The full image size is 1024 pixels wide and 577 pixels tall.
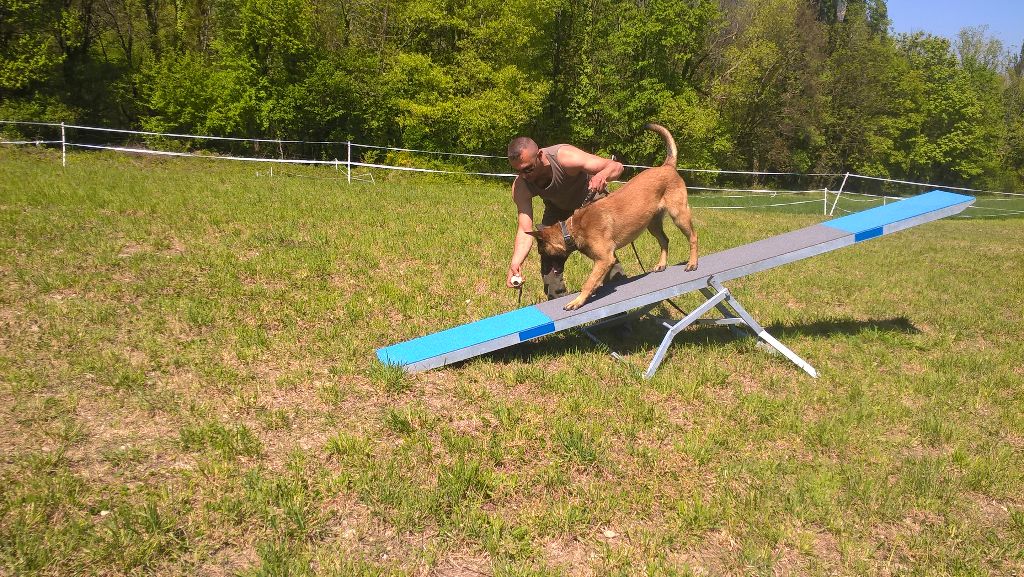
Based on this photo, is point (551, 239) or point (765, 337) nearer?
point (551, 239)

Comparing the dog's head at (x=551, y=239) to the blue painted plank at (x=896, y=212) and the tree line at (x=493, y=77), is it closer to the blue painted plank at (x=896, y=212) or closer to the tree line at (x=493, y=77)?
the blue painted plank at (x=896, y=212)

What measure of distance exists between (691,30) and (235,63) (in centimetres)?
2594

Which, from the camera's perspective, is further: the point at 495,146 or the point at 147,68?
the point at 495,146

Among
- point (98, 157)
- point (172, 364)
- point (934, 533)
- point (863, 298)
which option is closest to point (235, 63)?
point (98, 157)

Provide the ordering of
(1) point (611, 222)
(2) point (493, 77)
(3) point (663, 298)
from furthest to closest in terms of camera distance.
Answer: (2) point (493, 77), (1) point (611, 222), (3) point (663, 298)

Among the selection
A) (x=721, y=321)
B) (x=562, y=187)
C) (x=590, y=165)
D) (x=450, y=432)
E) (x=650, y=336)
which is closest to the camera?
(x=450, y=432)

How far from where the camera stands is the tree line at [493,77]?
25.1 meters

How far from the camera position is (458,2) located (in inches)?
1105

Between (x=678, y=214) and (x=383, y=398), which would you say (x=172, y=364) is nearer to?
(x=383, y=398)

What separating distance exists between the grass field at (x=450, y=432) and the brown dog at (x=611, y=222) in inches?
39.2

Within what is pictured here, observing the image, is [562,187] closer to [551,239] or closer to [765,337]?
[551,239]

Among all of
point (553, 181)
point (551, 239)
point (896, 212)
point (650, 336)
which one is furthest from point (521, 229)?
point (896, 212)

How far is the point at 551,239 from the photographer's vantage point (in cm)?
530

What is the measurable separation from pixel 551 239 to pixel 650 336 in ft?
6.52
